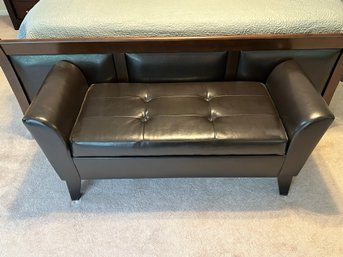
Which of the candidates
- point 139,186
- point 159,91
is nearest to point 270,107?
point 159,91

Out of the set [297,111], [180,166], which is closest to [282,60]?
[297,111]

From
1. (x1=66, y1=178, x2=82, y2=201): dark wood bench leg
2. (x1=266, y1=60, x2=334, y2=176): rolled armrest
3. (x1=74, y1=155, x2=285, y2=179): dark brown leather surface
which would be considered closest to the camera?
(x1=266, y1=60, x2=334, y2=176): rolled armrest

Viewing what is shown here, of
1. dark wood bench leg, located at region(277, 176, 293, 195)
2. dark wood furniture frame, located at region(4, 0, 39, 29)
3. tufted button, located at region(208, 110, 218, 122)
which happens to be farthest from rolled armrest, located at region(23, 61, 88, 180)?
dark wood furniture frame, located at region(4, 0, 39, 29)

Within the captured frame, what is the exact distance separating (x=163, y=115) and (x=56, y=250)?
0.80 m

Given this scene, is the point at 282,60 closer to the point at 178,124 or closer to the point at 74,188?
the point at 178,124

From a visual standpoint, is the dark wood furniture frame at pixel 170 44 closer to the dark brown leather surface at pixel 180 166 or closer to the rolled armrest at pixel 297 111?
the rolled armrest at pixel 297 111

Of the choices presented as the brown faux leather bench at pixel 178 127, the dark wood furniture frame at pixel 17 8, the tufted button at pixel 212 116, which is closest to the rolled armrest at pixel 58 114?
the brown faux leather bench at pixel 178 127

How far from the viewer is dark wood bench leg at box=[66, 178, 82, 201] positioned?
4.43ft

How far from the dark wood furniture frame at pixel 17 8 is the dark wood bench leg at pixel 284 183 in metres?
2.75

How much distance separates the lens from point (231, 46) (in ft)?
4.58

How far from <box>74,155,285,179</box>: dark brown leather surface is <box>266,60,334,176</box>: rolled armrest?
0.08 metres

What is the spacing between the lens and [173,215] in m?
1.36

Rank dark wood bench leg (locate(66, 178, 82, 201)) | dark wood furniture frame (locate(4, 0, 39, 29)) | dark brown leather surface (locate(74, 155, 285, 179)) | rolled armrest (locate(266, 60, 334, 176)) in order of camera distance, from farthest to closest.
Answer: dark wood furniture frame (locate(4, 0, 39, 29))
dark wood bench leg (locate(66, 178, 82, 201))
dark brown leather surface (locate(74, 155, 285, 179))
rolled armrest (locate(266, 60, 334, 176))

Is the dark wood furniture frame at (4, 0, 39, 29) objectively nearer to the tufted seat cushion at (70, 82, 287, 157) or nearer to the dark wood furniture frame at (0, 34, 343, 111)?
the dark wood furniture frame at (0, 34, 343, 111)
